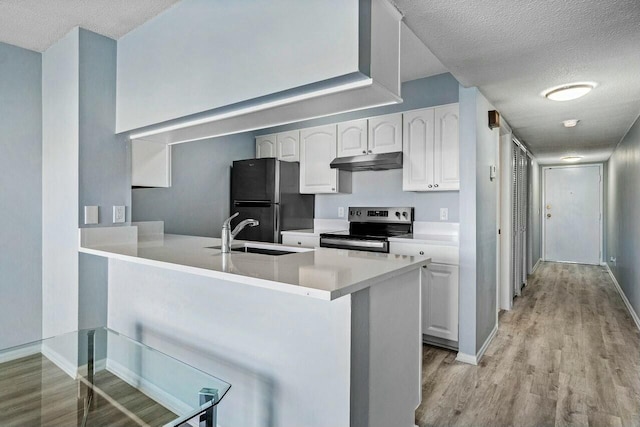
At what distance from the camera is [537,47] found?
213 centimetres

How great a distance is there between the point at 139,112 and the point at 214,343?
1.57 m

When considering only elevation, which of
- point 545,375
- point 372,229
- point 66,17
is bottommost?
point 545,375

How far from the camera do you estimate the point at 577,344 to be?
3.25 metres

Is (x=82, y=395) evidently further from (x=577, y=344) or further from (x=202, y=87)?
(x=577, y=344)

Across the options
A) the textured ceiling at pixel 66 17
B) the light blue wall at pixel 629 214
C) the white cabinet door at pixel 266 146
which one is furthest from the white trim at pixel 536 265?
the textured ceiling at pixel 66 17

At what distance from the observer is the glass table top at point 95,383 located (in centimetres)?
133

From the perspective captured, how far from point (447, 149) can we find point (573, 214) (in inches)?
246

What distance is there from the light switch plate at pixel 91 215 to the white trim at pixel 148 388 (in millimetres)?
1103

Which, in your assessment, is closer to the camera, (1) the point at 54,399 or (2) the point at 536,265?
(1) the point at 54,399

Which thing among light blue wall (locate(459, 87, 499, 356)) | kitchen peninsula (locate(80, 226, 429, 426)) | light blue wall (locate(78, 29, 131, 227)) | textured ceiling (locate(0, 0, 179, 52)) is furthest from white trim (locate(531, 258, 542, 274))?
textured ceiling (locate(0, 0, 179, 52))

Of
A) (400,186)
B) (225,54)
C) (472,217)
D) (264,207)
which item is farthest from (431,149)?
(225,54)

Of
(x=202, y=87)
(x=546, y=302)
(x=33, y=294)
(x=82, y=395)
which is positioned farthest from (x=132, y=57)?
(x=546, y=302)

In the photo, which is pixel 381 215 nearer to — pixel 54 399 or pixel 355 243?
pixel 355 243

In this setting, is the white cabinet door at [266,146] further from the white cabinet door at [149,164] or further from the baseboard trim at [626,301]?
the baseboard trim at [626,301]
